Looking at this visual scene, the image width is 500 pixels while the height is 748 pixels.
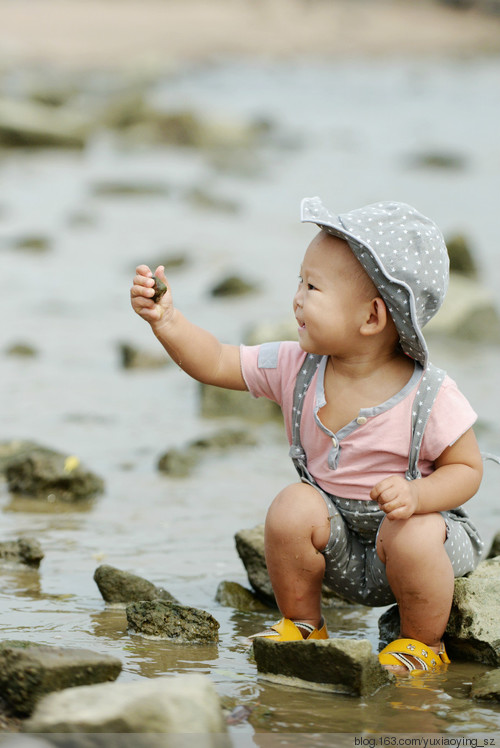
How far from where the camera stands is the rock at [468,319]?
677 cm

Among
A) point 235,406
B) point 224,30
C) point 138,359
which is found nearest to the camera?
point 235,406

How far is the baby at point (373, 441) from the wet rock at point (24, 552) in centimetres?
79

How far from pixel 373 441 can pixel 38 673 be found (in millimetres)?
1037

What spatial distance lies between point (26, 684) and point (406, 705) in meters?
0.79

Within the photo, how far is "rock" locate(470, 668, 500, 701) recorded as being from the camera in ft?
7.97

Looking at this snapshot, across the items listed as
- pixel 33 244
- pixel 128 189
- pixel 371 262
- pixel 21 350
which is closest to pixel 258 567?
pixel 371 262

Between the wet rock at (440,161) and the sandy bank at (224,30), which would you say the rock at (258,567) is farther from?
the sandy bank at (224,30)

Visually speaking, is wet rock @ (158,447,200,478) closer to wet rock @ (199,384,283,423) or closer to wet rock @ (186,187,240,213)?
wet rock @ (199,384,283,423)

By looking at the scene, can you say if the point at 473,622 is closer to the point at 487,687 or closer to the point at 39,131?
the point at 487,687

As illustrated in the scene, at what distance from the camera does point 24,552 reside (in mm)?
3318

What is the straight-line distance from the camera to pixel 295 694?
8.04 ft

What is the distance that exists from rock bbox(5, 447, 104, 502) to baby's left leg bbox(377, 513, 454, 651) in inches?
63.3

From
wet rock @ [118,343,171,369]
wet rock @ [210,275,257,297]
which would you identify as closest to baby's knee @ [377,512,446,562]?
wet rock @ [118,343,171,369]

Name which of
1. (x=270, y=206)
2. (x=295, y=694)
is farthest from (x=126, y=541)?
(x=270, y=206)
